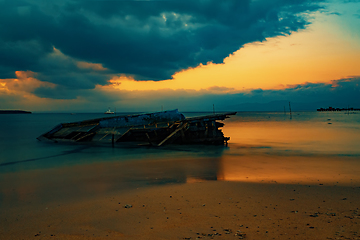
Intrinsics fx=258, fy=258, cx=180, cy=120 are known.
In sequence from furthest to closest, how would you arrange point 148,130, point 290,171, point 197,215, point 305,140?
1. point 305,140
2. point 148,130
3. point 290,171
4. point 197,215

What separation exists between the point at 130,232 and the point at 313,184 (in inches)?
275

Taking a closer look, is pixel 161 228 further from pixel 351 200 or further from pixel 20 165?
pixel 20 165

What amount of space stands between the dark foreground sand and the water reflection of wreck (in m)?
13.6

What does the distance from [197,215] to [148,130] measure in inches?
669

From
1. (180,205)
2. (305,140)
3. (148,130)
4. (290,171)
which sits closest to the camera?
(180,205)

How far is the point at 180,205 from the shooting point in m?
6.84

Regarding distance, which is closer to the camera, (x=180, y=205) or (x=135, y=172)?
(x=180, y=205)

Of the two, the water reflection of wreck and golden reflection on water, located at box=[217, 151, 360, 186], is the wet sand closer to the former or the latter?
golden reflection on water, located at box=[217, 151, 360, 186]

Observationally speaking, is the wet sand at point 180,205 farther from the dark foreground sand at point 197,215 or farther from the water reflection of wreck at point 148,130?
the water reflection of wreck at point 148,130

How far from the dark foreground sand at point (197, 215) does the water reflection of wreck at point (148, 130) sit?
13634 millimetres

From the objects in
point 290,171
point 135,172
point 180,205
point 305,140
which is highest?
point 180,205

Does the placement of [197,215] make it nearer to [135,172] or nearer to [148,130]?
[135,172]

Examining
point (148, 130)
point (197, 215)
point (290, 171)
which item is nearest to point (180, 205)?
point (197, 215)

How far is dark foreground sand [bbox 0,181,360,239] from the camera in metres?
5.19
